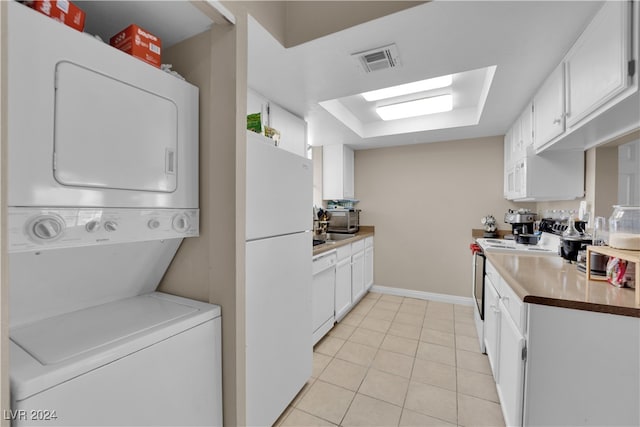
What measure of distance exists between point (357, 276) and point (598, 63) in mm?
2767

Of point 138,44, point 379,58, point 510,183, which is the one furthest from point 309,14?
point 510,183

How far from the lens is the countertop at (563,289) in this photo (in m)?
1.04

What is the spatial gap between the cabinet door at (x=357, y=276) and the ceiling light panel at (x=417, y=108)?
1.76 meters

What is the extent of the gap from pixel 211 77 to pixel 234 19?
0.28 metres

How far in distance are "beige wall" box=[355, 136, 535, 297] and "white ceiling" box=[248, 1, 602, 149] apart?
4.07ft

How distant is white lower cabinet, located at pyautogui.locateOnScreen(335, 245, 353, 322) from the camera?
9.33ft

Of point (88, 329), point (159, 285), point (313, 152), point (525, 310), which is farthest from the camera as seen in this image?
point (313, 152)

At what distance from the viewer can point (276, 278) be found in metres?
1.56

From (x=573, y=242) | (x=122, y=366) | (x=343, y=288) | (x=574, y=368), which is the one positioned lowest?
(x=343, y=288)

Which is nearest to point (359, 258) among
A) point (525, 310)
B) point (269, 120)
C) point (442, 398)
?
point (442, 398)

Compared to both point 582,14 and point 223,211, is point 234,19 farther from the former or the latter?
point 582,14

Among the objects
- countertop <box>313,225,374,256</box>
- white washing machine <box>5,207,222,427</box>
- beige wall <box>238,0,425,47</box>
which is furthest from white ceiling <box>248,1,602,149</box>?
countertop <box>313,225,374,256</box>

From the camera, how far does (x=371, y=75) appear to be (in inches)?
73.8

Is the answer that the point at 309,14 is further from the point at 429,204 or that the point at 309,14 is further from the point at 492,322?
the point at 429,204
